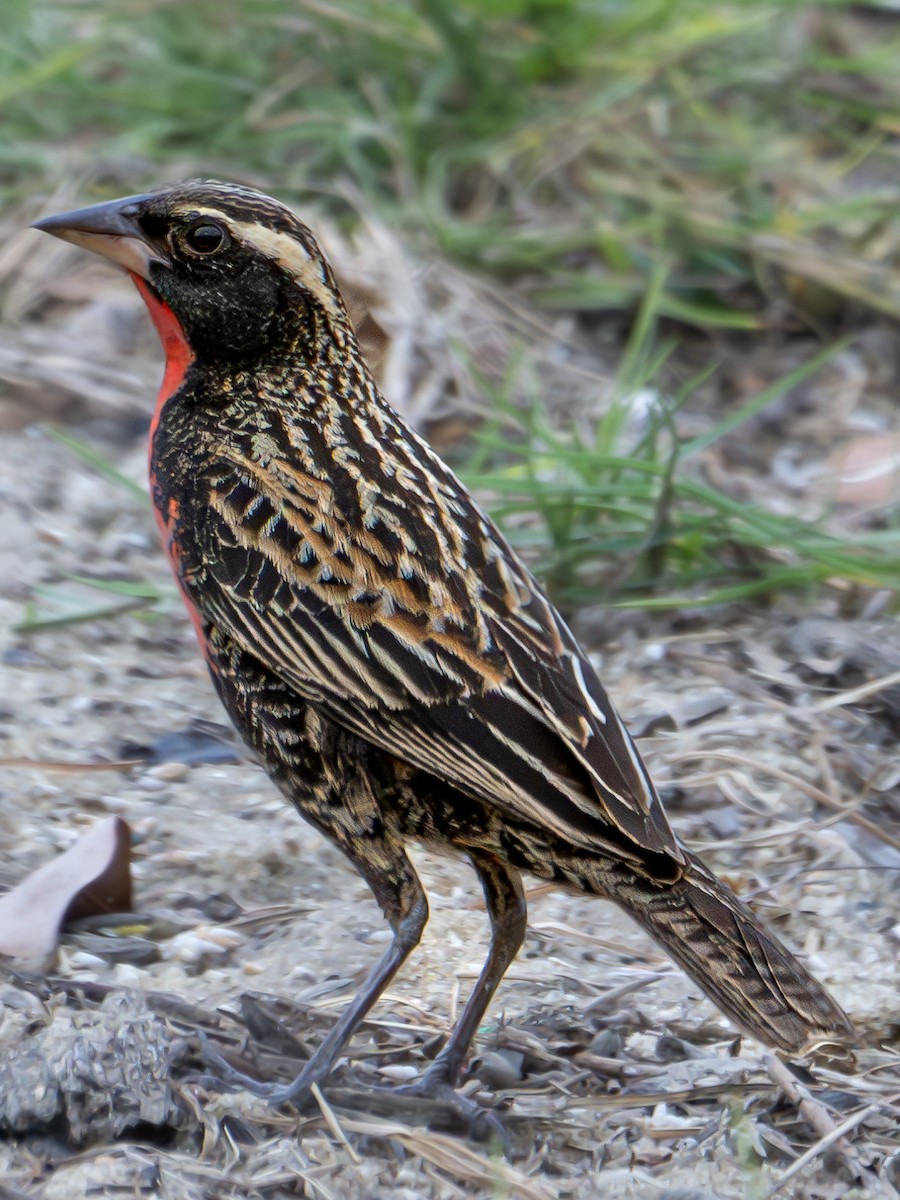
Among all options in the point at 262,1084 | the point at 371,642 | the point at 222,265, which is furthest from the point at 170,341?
the point at 262,1084

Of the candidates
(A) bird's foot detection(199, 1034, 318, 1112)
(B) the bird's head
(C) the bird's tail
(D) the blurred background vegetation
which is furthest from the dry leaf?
(D) the blurred background vegetation

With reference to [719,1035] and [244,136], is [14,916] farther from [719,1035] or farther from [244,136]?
[244,136]

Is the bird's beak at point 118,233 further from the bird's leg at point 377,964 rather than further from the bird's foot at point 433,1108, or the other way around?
the bird's foot at point 433,1108

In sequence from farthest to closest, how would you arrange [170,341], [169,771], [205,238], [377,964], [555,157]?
[555,157]
[169,771]
[170,341]
[205,238]
[377,964]

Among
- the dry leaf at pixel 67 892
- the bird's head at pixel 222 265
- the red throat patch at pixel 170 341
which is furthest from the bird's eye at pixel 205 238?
the dry leaf at pixel 67 892

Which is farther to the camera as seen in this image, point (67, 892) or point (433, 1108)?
point (67, 892)

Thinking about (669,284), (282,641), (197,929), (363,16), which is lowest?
(197,929)

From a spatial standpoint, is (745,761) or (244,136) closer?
(745,761)

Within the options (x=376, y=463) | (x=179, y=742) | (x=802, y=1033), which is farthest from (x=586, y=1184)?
(x=179, y=742)

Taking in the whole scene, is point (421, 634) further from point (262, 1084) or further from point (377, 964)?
point (262, 1084)
